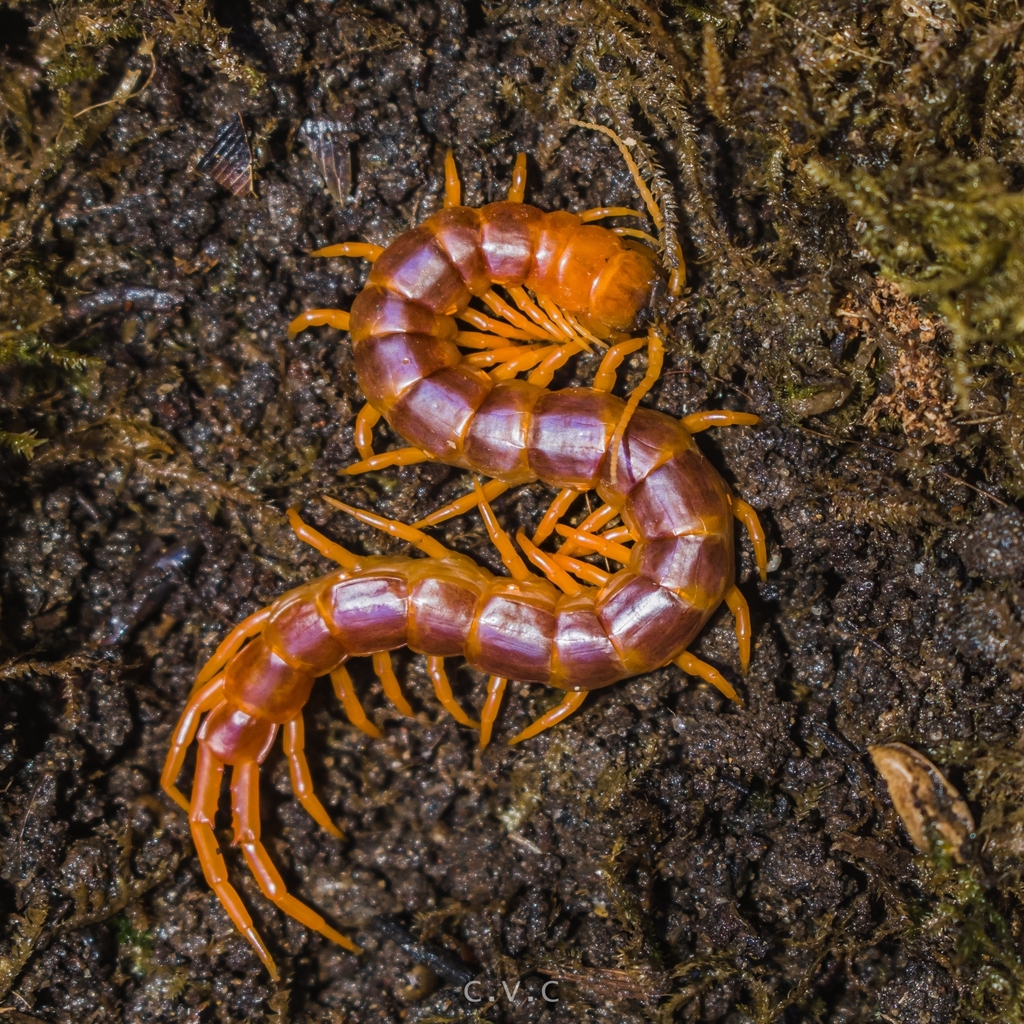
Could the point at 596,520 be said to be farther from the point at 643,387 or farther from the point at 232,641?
the point at 232,641

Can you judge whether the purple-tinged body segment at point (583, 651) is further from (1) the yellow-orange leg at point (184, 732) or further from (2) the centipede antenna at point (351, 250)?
(2) the centipede antenna at point (351, 250)

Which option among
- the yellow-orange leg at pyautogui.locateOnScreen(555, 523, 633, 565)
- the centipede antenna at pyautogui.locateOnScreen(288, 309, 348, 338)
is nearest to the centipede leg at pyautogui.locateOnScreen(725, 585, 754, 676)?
the yellow-orange leg at pyautogui.locateOnScreen(555, 523, 633, 565)

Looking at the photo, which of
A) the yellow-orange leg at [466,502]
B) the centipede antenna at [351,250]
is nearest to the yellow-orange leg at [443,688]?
the yellow-orange leg at [466,502]

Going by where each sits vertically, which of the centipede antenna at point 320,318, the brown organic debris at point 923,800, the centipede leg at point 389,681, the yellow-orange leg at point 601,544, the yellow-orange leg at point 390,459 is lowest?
the brown organic debris at point 923,800

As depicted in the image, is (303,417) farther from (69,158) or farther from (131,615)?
(69,158)

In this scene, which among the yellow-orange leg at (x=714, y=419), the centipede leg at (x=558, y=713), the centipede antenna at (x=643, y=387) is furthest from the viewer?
the centipede leg at (x=558, y=713)

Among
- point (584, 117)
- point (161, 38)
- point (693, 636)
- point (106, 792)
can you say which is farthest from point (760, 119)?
point (106, 792)
